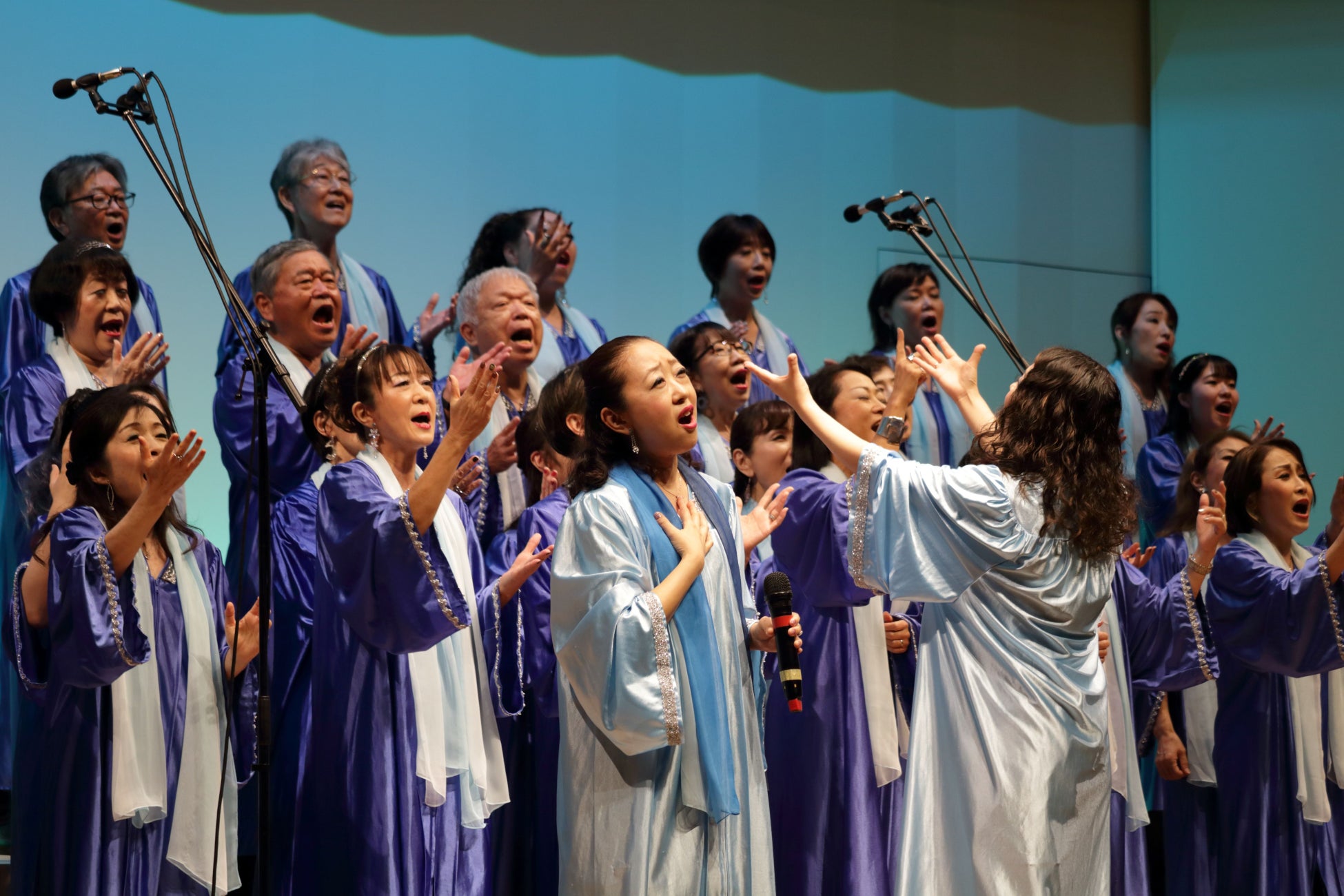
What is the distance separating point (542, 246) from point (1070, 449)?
2.79 meters

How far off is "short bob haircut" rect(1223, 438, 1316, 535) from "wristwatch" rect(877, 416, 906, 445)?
5.51 ft

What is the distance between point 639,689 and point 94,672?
142 cm

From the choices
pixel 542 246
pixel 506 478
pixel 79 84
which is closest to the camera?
pixel 79 84

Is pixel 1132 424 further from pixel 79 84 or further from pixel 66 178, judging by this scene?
pixel 79 84

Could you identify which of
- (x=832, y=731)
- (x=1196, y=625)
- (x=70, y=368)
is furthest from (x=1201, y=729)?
(x=70, y=368)

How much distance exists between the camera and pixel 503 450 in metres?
4.45

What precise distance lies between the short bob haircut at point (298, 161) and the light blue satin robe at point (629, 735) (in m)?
2.90

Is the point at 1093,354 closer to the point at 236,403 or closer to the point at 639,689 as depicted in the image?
the point at 236,403

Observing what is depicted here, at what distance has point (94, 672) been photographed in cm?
337

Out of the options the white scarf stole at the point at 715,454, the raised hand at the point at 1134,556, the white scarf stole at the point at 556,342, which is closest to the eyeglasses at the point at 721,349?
the white scarf stole at the point at 715,454

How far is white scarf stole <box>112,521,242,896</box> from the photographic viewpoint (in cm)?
346

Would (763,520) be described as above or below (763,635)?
above

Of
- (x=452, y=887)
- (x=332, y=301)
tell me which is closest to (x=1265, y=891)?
(x=452, y=887)

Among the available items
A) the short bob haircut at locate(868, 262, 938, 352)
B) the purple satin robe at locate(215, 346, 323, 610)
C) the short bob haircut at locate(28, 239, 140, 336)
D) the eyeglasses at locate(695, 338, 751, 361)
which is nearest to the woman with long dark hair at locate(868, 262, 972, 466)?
the short bob haircut at locate(868, 262, 938, 352)
